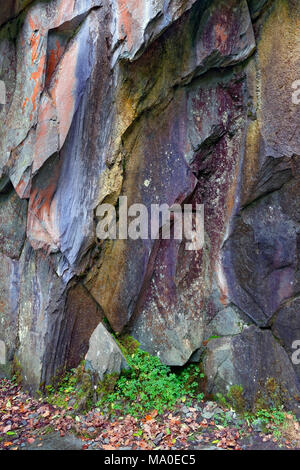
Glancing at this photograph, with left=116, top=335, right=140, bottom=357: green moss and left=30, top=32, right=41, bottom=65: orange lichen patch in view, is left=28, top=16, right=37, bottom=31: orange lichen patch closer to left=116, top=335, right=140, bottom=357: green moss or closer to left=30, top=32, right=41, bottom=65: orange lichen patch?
left=30, top=32, right=41, bottom=65: orange lichen patch

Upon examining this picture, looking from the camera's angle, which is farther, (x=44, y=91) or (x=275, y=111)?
(x=44, y=91)

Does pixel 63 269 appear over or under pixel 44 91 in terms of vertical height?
under

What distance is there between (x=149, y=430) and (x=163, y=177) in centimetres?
334

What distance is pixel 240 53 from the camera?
189 inches

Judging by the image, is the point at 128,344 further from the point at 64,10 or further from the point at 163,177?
the point at 64,10

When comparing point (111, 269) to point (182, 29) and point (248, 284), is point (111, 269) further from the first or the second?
point (182, 29)

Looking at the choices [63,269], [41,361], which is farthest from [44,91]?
[41,361]

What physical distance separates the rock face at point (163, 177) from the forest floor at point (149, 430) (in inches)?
14.3

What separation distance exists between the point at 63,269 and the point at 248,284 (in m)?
2.64

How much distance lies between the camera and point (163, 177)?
16.8ft

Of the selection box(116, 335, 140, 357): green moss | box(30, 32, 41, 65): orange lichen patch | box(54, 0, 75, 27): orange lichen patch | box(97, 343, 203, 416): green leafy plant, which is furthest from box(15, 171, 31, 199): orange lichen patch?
box(97, 343, 203, 416): green leafy plant

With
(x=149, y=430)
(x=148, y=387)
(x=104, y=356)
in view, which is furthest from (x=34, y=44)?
(x=149, y=430)
